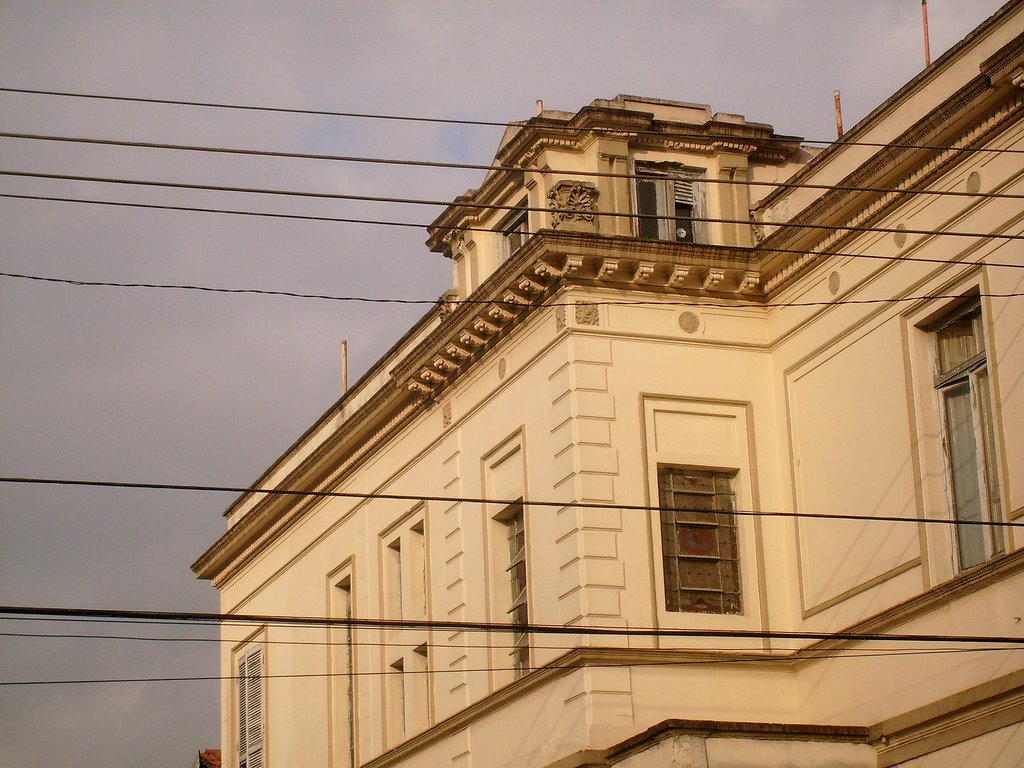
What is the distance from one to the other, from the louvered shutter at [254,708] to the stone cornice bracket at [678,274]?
13.7 metres

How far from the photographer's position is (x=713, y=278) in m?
24.0

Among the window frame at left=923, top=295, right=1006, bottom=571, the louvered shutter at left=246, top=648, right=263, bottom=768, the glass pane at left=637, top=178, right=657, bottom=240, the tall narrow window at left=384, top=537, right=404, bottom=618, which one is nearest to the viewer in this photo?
the window frame at left=923, top=295, right=1006, bottom=571

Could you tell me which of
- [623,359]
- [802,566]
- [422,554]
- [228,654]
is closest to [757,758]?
[802,566]

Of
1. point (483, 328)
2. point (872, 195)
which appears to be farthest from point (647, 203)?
point (872, 195)

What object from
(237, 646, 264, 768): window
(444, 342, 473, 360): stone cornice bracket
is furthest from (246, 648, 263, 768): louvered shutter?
(444, 342, 473, 360): stone cornice bracket

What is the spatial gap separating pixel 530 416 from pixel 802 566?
3.99 meters

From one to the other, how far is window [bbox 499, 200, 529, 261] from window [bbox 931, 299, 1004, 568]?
6.34 meters

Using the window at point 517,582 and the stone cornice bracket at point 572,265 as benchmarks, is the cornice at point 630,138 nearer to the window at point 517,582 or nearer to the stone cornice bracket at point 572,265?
the stone cornice bracket at point 572,265

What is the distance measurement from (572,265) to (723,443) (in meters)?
2.93

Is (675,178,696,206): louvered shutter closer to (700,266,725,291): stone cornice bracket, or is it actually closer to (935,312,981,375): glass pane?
(700,266,725,291): stone cornice bracket

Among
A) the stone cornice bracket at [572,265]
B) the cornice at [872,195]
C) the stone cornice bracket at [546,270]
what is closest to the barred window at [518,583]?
the stone cornice bracket at [546,270]

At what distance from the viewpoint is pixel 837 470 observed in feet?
74.4

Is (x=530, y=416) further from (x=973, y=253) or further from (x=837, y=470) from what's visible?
(x=973, y=253)

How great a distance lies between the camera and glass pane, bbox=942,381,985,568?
20391 millimetres
